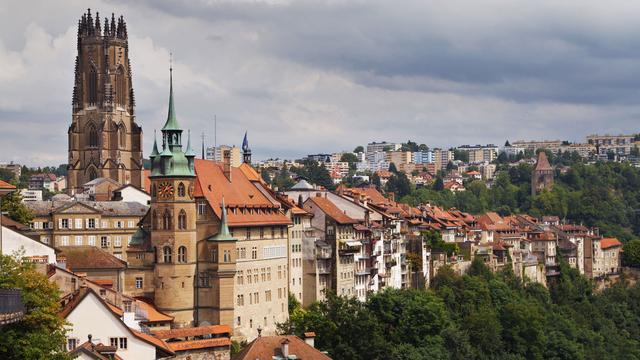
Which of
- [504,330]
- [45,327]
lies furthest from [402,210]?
[45,327]

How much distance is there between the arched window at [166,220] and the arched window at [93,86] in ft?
236

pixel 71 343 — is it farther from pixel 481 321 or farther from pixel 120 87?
pixel 120 87

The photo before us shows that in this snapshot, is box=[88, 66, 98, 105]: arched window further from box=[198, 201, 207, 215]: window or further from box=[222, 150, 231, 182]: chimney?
box=[198, 201, 207, 215]: window

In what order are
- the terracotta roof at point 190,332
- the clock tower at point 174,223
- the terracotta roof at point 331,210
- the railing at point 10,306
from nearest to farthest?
the railing at point 10,306, the terracotta roof at point 190,332, the clock tower at point 174,223, the terracotta roof at point 331,210

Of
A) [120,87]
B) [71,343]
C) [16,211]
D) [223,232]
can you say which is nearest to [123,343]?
[71,343]

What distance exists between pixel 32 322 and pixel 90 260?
112 feet

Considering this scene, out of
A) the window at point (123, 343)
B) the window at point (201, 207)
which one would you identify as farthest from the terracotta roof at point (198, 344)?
the window at point (201, 207)

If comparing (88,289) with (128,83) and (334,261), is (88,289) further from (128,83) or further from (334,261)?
(128,83)

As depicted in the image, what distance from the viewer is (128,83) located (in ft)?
566

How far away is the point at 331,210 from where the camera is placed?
124812mm

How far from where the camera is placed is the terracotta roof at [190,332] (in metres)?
85.2

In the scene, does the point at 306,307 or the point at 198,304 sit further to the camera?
the point at 306,307

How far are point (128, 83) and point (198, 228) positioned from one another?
243ft

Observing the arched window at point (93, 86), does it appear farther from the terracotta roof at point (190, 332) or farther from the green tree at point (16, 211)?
the terracotta roof at point (190, 332)
